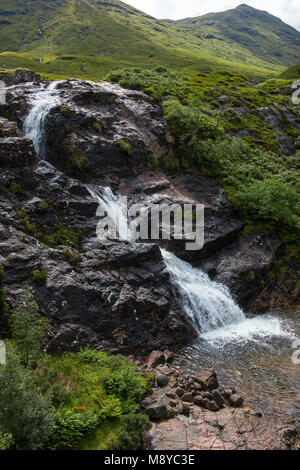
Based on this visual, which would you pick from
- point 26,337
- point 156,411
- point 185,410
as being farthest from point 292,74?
point 26,337

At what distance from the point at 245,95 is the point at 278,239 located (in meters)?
40.5

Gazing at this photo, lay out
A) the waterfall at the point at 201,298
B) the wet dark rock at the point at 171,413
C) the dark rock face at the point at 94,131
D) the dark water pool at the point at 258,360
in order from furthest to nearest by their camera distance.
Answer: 1. the dark rock face at the point at 94,131
2. the waterfall at the point at 201,298
3. the dark water pool at the point at 258,360
4. the wet dark rock at the point at 171,413

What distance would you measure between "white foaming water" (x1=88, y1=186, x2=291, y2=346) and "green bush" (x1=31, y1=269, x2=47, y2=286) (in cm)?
820

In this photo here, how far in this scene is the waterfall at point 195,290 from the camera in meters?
23.5

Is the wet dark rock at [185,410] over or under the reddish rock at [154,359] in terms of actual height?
over

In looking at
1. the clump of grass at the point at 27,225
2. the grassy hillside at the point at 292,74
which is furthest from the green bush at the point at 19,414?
the grassy hillside at the point at 292,74

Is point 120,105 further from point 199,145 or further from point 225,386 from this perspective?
point 225,386

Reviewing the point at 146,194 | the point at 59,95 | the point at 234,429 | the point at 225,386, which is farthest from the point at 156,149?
the point at 234,429

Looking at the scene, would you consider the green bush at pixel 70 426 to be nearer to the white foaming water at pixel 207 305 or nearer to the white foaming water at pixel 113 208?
the white foaming water at pixel 207 305

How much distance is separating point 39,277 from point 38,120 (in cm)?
1786

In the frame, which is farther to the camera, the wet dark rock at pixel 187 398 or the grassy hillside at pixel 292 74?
the grassy hillside at pixel 292 74

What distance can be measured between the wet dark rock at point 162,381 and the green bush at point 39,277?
8.09 m

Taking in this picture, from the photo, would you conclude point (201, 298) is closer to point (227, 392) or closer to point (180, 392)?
point (227, 392)

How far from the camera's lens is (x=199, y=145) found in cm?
3616
